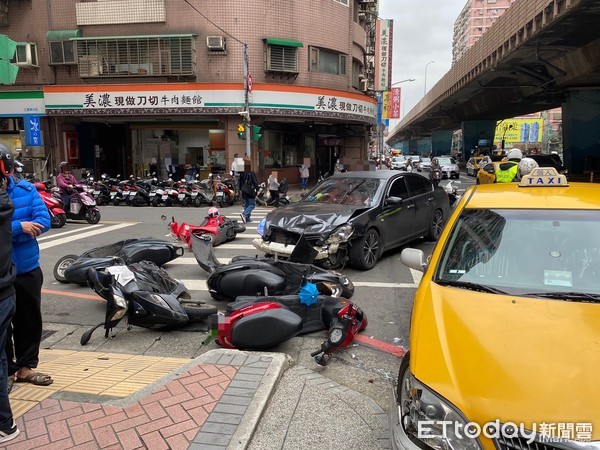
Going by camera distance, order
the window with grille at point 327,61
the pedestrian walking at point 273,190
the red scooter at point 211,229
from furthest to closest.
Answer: the window with grille at point 327,61
the pedestrian walking at point 273,190
the red scooter at point 211,229

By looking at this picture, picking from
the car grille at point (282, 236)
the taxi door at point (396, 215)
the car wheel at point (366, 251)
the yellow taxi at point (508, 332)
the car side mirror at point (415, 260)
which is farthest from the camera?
the taxi door at point (396, 215)

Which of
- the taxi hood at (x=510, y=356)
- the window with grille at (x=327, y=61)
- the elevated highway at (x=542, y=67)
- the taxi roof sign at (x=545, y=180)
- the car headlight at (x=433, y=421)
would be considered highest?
the window with grille at (x=327, y=61)

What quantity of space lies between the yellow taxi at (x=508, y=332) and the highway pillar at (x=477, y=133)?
171 ft

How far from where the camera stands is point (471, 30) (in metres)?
130

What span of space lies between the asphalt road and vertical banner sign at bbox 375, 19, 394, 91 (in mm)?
30294

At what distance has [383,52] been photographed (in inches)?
1511

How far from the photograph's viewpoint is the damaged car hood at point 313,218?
713 cm

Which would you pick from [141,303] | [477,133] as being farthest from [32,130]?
[477,133]

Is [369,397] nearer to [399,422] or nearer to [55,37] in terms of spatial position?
[399,422]

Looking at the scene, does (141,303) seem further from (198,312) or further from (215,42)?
(215,42)

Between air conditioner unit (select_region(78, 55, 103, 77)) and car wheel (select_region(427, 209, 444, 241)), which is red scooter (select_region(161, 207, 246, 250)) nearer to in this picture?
car wheel (select_region(427, 209, 444, 241))

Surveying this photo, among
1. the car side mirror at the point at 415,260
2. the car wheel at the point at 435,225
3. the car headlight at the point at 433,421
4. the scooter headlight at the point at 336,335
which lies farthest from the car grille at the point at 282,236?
the car headlight at the point at 433,421

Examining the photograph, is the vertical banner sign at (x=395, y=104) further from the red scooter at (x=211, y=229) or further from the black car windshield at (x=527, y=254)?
the black car windshield at (x=527, y=254)

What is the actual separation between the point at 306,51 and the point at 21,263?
889 inches
